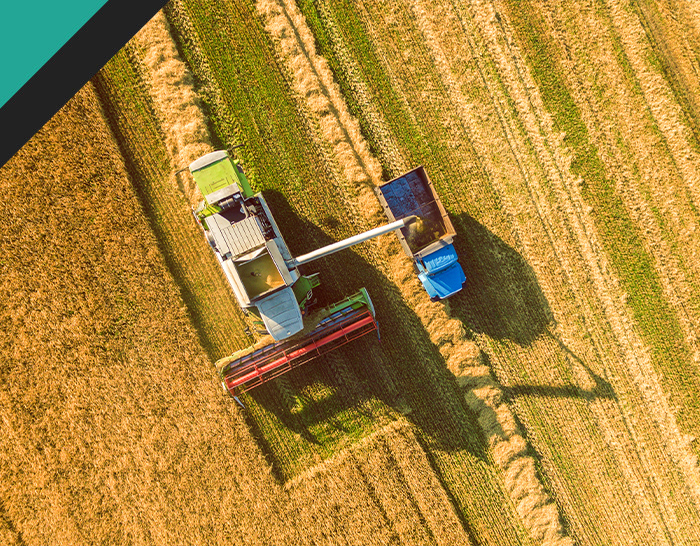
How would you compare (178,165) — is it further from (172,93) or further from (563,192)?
(563,192)

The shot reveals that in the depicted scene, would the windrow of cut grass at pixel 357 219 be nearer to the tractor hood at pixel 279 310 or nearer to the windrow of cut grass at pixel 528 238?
the windrow of cut grass at pixel 528 238

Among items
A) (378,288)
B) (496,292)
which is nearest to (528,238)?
(496,292)

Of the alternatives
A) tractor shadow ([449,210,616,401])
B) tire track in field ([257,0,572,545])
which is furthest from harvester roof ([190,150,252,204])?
tractor shadow ([449,210,616,401])

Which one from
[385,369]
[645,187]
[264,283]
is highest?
[264,283]

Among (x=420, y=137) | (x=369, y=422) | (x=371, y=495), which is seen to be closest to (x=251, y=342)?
→ (x=369, y=422)

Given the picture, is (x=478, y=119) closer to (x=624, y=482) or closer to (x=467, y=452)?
(x=467, y=452)

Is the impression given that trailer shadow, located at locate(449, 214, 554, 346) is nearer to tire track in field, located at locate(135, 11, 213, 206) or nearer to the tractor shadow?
the tractor shadow
